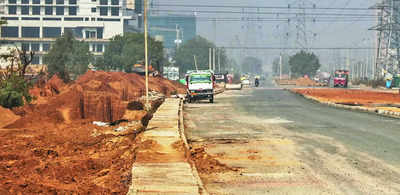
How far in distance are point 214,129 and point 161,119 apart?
7.03 ft

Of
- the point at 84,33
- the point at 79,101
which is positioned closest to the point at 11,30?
the point at 84,33

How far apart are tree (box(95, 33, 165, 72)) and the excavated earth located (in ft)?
309

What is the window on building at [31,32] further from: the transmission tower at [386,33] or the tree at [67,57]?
the transmission tower at [386,33]

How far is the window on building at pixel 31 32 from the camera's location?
184875mm

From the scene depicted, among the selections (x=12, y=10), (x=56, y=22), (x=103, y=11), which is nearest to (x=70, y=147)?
(x=56, y=22)

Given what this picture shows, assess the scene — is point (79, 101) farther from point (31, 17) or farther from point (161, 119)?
point (31, 17)

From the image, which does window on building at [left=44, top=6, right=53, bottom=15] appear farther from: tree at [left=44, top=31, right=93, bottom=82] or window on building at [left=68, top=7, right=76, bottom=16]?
tree at [left=44, top=31, right=93, bottom=82]

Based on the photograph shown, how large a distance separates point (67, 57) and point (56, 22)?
266 ft

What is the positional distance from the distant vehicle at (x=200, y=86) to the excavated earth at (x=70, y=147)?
524 inches

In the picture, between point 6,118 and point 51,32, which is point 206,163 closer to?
point 6,118

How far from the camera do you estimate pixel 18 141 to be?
58.5 feet

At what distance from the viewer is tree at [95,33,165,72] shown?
127 meters

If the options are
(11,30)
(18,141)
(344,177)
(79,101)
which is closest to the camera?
(344,177)

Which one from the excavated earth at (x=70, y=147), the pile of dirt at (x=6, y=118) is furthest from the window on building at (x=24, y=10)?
the pile of dirt at (x=6, y=118)
